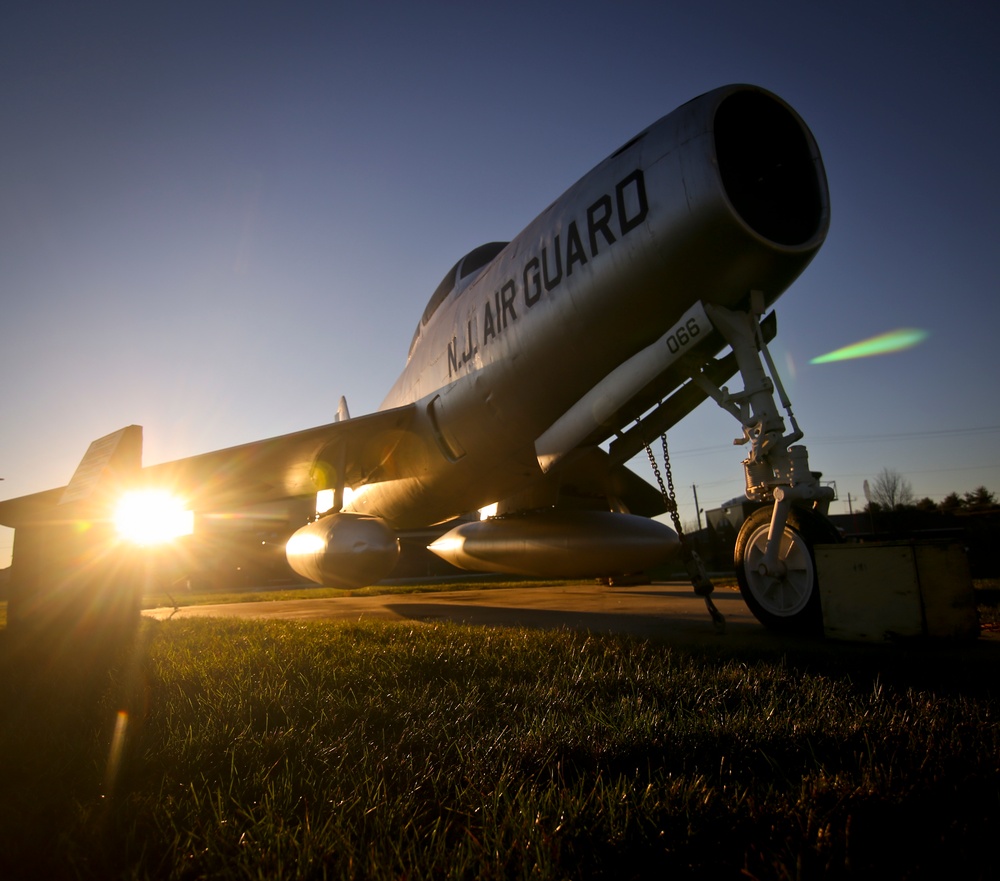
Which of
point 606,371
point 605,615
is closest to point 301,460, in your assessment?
point 605,615

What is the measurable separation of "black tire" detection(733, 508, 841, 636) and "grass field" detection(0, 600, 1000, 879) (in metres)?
1.03

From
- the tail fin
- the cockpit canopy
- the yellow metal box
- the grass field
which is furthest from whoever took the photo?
the tail fin

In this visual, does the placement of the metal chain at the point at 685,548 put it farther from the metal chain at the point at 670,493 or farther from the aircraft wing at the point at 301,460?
the aircraft wing at the point at 301,460

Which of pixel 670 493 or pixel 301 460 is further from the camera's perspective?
pixel 301 460

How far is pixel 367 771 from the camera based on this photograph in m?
1.63

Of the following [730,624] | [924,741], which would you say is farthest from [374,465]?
[924,741]

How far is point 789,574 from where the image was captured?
164 inches

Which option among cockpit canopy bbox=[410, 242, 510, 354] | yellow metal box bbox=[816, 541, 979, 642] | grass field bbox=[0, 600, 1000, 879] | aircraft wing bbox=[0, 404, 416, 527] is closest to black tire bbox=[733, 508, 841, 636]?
yellow metal box bbox=[816, 541, 979, 642]

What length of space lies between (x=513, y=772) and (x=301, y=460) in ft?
25.9

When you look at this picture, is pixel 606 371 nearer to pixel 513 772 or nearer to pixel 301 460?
pixel 513 772

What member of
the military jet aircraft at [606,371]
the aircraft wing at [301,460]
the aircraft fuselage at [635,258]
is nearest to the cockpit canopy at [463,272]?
the military jet aircraft at [606,371]

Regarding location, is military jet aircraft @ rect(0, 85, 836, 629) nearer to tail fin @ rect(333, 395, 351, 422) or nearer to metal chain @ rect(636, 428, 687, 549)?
metal chain @ rect(636, 428, 687, 549)

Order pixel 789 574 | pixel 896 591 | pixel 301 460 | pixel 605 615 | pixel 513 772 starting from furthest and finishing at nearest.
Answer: pixel 301 460
pixel 605 615
pixel 789 574
pixel 896 591
pixel 513 772

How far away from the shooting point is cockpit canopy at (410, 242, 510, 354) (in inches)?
307
